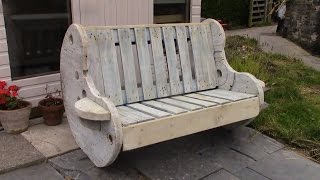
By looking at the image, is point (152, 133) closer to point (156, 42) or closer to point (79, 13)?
point (156, 42)

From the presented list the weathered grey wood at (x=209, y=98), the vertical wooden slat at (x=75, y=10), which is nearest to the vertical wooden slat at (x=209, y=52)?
the weathered grey wood at (x=209, y=98)

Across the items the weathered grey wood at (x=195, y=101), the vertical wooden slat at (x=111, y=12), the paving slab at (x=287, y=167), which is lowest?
the paving slab at (x=287, y=167)

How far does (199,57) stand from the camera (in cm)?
345

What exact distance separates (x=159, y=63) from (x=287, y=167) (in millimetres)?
1351

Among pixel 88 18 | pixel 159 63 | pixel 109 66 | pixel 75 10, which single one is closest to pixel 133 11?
pixel 88 18

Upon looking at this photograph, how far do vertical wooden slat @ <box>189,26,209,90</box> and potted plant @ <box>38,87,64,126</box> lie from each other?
1.30 meters

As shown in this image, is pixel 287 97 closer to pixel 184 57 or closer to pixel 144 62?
pixel 184 57

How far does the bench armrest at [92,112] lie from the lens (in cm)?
242

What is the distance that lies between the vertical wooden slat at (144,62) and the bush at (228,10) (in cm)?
877

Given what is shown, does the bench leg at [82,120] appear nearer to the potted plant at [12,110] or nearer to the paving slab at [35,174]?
the paving slab at [35,174]

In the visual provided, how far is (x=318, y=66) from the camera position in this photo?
6.31 m

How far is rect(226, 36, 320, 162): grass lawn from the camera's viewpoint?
356 centimetres

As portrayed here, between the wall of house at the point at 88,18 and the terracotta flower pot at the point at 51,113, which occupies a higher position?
the wall of house at the point at 88,18

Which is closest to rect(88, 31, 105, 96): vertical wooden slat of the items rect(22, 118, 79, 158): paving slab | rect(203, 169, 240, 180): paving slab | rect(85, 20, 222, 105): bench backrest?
rect(85, 20, 222, 105): bench backrest
